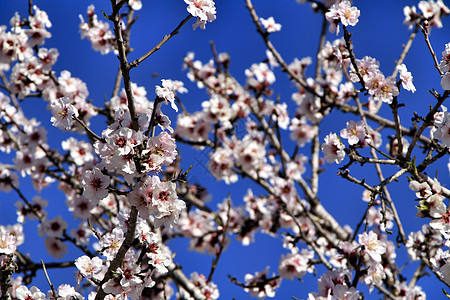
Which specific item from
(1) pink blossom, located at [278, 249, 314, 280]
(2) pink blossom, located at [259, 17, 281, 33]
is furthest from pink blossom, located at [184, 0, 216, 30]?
(1) pink blossom, located at [278, 249, 314, 280]

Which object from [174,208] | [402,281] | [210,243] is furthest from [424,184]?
[210,243]

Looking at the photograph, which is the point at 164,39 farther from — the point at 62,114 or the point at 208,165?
the point at 208,165

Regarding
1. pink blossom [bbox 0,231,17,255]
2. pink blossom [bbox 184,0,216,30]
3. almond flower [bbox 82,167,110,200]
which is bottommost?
pink blossom [bbox 0,231,17,255]

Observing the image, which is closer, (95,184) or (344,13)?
(95,184)

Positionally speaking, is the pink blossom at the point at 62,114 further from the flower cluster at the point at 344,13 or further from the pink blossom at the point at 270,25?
the pink blossom at the point at 270,25

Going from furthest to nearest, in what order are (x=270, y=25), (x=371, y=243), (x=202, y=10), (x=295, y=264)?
(x=270, y=25)
(x=295, y=264)
(x=371, y=243)
(x=202, y=10)

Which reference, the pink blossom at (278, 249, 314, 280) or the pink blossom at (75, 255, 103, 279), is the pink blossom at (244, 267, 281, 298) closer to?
the pink blossom at (278, 249, 314, 280)

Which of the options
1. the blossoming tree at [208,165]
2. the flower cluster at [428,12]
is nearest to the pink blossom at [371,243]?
the blossoming tree at [208,165]

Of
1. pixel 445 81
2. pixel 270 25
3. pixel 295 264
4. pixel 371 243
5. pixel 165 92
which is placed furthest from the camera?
pixel 270 25

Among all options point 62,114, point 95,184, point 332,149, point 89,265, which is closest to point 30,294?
point 89,265

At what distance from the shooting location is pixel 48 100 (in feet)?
17.1

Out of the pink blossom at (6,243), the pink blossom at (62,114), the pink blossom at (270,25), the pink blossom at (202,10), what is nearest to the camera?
the pink blossom at (202,10)

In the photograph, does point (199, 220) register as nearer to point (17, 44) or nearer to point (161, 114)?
point (17, 44)

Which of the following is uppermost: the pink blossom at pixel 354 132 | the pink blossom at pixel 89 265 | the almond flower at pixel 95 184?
the pink blossom at pixel 354 132
